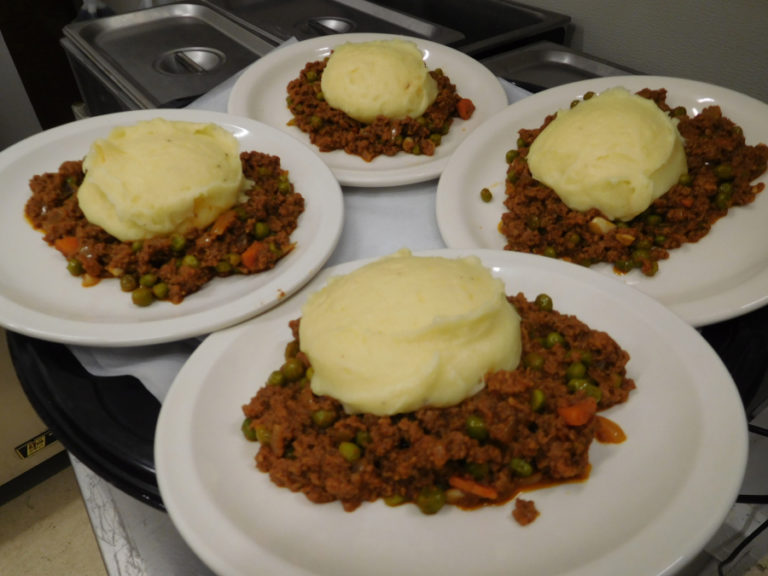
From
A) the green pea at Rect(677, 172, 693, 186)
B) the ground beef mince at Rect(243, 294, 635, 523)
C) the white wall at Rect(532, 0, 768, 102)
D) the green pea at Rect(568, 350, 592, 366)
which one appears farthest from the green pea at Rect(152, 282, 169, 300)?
the white wall at Rect(532, 0, 768, 102)

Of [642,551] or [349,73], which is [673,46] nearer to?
[349,73]

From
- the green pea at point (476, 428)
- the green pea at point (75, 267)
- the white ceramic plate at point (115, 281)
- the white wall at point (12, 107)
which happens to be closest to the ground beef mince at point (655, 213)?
the white ceramic plate at point (115, 281)

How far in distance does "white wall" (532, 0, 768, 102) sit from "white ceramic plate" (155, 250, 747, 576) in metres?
2.75

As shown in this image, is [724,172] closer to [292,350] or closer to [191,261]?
[292,350]

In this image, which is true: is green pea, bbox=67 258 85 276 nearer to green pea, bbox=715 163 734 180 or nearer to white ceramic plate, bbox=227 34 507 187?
white ceramic plate, bbox=227 34 507 187

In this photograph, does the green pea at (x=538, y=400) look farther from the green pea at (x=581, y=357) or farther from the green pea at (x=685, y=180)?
the green pea at (x=685, y=180)

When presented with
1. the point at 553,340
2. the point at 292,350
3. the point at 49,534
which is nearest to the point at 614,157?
the point at 553,340

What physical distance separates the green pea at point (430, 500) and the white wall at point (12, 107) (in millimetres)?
7576

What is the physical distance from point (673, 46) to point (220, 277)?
366cm

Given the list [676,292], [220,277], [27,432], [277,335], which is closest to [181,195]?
[220,277]

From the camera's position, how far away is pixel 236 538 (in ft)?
5.51

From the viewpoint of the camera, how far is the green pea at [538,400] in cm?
198

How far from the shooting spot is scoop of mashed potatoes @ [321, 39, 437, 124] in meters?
3.67

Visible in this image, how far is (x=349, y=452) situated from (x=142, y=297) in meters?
1.24
